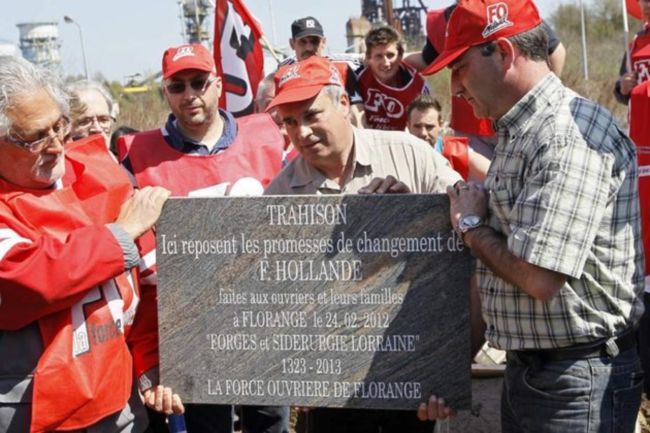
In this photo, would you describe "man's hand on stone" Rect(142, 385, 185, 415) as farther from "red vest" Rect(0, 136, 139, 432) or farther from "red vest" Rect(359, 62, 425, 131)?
"red vest" Rect(359, 62, 425, 131)

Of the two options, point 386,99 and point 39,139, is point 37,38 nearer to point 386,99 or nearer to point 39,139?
point 386,99

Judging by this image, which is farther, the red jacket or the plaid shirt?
the red jacket

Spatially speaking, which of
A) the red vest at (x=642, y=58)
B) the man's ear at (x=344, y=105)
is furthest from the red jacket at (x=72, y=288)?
the red vest at (x=642, y=58)

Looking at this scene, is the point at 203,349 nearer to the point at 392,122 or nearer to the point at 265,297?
the point at 265,297

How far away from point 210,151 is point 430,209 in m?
1.58

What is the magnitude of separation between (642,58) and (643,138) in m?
1.51

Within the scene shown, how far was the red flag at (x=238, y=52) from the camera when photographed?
6793mm

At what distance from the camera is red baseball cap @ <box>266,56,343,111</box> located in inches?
155

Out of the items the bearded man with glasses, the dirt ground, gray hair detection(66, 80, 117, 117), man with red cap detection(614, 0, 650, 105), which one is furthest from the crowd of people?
man with red cap detection(614, 0, 650, 105)

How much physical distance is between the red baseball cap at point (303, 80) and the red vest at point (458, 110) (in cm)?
280

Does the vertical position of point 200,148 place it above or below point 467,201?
above

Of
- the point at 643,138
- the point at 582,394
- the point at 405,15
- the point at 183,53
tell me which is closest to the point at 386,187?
the point at 582,394

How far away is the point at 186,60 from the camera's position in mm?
4785

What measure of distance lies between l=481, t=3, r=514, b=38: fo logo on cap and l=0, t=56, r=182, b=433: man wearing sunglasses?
135 centimetres
